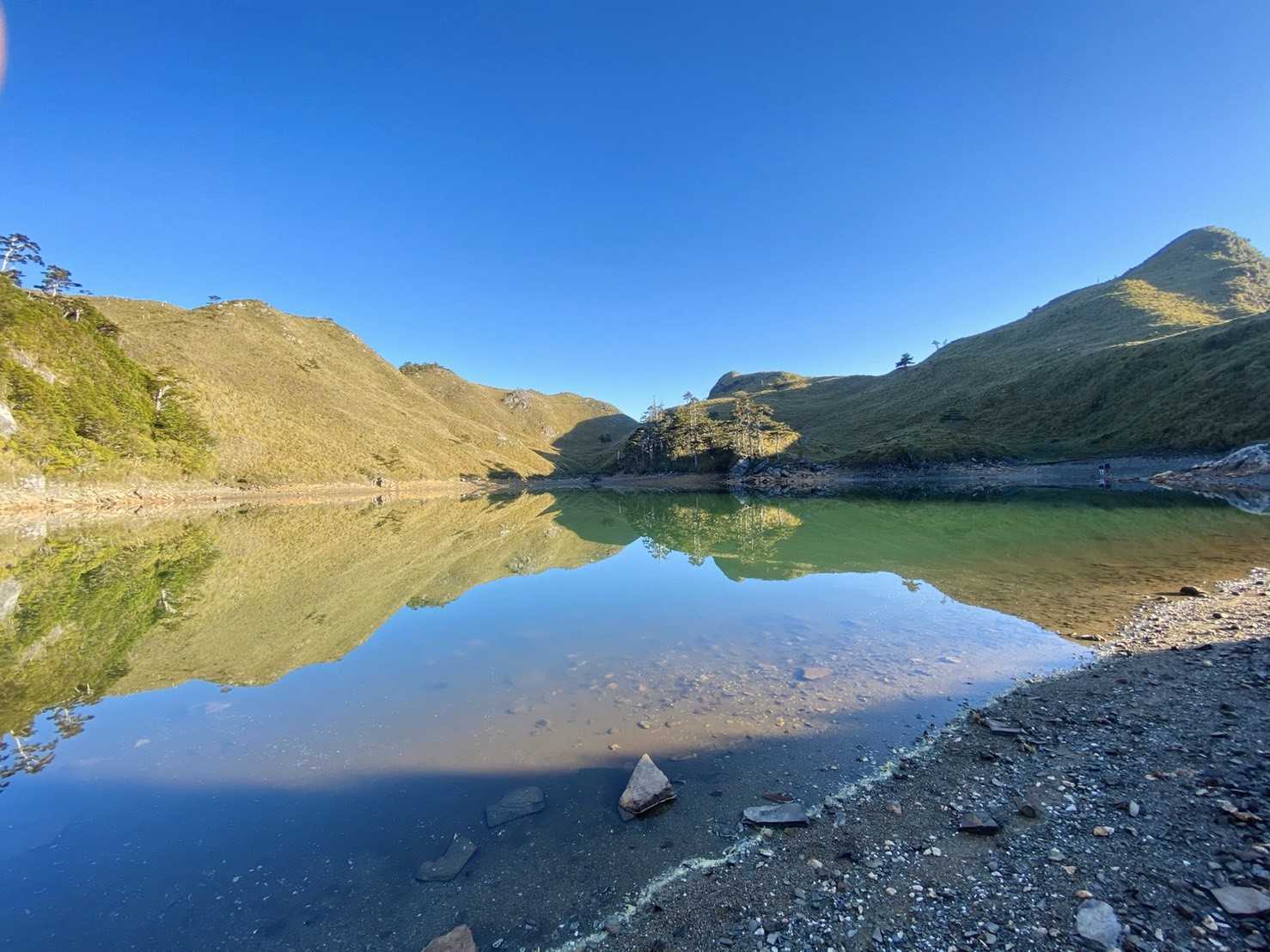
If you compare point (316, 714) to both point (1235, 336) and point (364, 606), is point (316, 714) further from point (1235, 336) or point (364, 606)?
point (1235, 336)

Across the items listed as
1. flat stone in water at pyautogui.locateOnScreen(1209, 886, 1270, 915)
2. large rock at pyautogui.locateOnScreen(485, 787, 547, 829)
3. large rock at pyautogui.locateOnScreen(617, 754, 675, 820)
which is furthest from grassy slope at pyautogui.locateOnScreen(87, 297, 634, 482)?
flat stone in water at pyautogui.locateOnScreen(1209, 886, 1270, 915)

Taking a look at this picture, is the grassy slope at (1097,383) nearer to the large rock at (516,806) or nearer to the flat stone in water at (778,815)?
the flat stone in water at (778,815)

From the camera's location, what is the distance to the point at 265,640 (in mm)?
16531

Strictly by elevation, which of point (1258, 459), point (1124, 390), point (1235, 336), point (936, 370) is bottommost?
point (1258, 459)

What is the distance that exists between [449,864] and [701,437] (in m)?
130

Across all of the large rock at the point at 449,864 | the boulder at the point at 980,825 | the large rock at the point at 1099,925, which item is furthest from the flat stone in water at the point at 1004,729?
the large rock at the point at 449,864

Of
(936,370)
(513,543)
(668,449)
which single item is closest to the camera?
(513,543)

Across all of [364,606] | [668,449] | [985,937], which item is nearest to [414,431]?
[668,449]

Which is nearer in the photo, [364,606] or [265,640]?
[265,640]

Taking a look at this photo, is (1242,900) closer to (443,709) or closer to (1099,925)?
(1099,925)

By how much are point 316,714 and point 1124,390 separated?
138114mm

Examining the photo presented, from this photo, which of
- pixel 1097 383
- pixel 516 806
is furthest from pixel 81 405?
pixel 1097 383

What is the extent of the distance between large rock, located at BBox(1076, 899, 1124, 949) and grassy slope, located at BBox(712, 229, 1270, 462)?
103809mm

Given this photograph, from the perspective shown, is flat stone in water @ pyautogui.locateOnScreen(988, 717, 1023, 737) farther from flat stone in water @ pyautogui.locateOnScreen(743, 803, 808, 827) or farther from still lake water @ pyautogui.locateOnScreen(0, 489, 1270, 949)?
flat stone in water @ pyautogui.locateOnScreen(743, 803, 808, 827)
